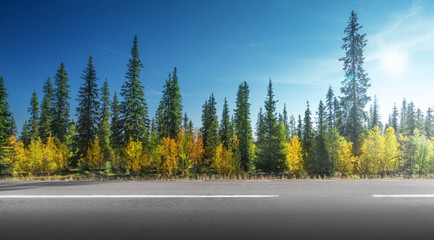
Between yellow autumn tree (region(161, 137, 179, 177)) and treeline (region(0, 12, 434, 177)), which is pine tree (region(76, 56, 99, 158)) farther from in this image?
yellow autumn tree (region(161, 137, 179, 177))

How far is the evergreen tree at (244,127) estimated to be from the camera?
128 feet

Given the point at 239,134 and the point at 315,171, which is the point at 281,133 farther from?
the point at 315,171

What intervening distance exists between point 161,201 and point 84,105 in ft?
113

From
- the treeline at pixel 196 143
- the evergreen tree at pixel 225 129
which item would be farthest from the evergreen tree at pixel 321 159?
the evergreen tree at pixel 225 129

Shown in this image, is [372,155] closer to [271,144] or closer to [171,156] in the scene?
[271,144]

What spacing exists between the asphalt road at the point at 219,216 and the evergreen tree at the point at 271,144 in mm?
32094

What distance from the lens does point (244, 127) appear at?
41.8 m

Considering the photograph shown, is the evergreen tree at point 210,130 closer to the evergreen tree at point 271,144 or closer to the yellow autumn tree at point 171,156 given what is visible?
the evergreen tree at point 271,144

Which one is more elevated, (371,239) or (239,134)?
(239,134)

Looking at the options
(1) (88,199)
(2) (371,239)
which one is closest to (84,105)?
(1) (88,199)

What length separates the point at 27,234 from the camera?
3543 mm

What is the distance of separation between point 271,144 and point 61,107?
3993cm

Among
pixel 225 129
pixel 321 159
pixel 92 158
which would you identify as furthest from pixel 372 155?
pixel 92 158

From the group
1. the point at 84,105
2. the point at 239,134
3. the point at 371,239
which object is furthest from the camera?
the point at 239,134
